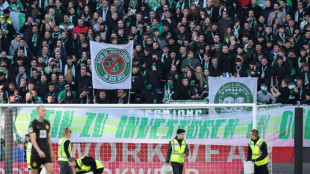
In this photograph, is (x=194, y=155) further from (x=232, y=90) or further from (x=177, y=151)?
(x=232, y=90)

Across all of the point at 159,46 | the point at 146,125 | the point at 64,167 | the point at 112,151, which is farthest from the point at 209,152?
the point at 159,46

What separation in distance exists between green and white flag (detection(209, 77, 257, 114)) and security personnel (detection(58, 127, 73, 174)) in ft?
14.4

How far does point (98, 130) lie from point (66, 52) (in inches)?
218

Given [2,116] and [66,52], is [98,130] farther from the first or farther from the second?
[66,52]

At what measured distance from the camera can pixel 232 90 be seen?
63.7ft

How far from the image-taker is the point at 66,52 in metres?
23.3

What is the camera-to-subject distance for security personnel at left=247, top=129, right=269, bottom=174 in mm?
16422

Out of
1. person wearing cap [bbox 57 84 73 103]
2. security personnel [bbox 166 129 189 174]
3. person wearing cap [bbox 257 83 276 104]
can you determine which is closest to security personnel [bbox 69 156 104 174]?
security personnel [bbox 166 129 189 174]

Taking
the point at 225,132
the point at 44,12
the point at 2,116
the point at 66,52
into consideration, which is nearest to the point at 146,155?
the point at 225,132

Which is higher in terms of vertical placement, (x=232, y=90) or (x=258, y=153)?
(x=232, y=90)

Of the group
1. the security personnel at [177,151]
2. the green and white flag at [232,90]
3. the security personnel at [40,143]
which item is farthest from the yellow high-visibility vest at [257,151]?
the security personnel at [40,143]

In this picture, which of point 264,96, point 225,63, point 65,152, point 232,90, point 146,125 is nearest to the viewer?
point 65,152

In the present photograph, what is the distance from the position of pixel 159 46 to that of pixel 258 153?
6815 mm

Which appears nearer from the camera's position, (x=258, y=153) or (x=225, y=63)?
(x=258, y=153)
